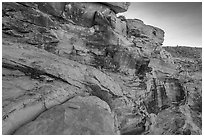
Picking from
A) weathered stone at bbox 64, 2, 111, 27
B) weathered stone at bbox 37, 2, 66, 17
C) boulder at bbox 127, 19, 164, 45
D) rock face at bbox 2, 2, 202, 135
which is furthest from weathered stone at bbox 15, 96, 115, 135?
boulder at bbox 127, 19, 164, 45

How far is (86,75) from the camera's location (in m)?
15.1

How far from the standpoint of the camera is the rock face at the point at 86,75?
10.4 meters

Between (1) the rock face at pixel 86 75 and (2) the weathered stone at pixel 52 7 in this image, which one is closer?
(1) the rock face at pixel 86 75

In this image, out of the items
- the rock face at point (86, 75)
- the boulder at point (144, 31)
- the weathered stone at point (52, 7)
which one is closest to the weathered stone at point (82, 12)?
the rock face at point (86, 75)

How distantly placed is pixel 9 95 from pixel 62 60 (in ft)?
16.5

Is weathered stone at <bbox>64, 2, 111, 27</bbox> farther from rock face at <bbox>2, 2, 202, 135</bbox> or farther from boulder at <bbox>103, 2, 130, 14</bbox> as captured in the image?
boulder at <bbox>103, 2, 130, 14</bbox>

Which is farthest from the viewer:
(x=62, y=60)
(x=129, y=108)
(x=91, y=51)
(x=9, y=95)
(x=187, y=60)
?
(x=187, y=60)

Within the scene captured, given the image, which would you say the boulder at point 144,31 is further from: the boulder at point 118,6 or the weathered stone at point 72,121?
the weathered stone at point 72,121

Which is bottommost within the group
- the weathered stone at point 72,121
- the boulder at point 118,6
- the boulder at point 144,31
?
the weathered stone at point 72,121

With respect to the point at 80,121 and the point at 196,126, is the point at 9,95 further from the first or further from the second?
the point at 196,126

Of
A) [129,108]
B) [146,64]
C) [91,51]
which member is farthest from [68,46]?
[146,64]

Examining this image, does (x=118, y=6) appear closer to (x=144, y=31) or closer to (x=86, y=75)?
(x=144, y=31)

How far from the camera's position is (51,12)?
17016mm

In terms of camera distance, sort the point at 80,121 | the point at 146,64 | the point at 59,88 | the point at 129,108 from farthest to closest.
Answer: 1. the point at 146,64
2. the point at 129,108
3. the point at 59,88
4. the point at 80,121
